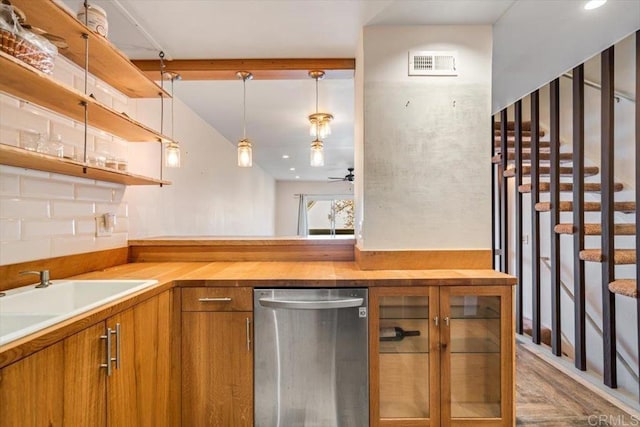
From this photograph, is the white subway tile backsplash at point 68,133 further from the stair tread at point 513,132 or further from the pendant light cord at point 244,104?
the stair tread at point 513,132

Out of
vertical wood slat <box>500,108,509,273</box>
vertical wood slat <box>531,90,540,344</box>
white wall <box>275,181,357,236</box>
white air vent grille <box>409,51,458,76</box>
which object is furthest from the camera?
white wall <box>275,181,357,236</box>

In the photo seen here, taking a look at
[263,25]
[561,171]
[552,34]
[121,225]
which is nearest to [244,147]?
[263,25]

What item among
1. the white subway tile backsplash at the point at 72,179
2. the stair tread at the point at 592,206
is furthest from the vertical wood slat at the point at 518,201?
the white subway tile backsplash at the point at 72,179

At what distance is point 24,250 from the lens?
150 centimetres

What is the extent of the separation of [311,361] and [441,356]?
63 cm

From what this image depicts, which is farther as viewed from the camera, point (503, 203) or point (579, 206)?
point (503, 203)

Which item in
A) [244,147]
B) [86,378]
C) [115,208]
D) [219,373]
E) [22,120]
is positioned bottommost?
[219,373]

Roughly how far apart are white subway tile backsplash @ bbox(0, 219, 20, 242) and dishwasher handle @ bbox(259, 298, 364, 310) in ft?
3.57

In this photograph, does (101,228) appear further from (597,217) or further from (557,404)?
(597,217)

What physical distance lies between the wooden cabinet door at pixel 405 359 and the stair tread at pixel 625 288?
4.96 feet

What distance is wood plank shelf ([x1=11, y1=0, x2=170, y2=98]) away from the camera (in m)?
1.32

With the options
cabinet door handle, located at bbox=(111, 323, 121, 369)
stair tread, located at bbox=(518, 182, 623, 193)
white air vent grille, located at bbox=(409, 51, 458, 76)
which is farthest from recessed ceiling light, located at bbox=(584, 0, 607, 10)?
cabinet door handle, located at bbox=(111, 323, 121, 369)

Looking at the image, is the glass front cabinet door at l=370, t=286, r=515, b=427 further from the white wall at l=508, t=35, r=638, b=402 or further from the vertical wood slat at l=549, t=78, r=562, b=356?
the vertical wood slat at l=549, t=78, r=562, b=356

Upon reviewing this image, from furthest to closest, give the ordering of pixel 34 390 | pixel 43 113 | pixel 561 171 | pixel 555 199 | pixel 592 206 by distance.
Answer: pixel 561 171 → pixel 555 199 → pixel 592 206 → pixel 43 113 → pixel 34 390
